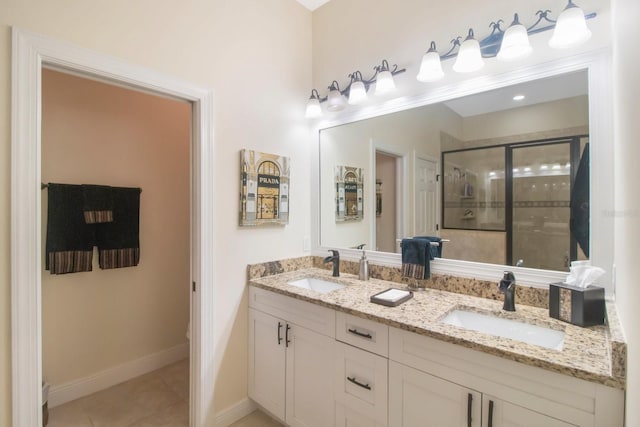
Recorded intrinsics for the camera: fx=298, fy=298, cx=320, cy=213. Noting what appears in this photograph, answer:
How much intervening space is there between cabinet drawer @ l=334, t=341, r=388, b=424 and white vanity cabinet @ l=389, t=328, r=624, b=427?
0.15ft

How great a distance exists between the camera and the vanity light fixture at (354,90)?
1.87 metres

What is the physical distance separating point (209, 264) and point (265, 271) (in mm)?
421

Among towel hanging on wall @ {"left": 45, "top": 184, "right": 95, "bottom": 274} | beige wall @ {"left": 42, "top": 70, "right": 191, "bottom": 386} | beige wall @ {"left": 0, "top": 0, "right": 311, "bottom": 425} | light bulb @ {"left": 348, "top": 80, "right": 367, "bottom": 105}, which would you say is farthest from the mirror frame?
towel hanging on wall @ {"left": 45, "top": 184, "right": 95, "bottom": 274}

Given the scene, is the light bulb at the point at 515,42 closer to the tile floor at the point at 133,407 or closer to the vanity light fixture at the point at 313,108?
the vanity light fixture at the point at 313,108

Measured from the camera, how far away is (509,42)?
4.51 ft

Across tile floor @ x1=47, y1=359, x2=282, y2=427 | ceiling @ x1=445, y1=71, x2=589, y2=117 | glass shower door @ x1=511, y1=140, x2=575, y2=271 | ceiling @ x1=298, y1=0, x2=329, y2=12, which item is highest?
ceiling @ x1=298, y1=0, x2=329, y2=12

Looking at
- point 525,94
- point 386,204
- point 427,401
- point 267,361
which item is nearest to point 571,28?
point 525,94

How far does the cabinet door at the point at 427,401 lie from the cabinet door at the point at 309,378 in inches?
14.5

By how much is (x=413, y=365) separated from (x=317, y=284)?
102cm

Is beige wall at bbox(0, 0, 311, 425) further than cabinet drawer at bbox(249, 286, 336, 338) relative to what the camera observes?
No

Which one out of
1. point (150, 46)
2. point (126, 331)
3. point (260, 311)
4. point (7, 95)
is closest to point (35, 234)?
point (7, 95)

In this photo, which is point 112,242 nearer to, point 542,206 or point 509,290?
point 509,290

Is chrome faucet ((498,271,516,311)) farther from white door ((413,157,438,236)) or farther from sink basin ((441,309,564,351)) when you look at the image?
white door ((413,157,438,236))

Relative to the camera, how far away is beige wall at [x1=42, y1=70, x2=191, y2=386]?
2.12 m
